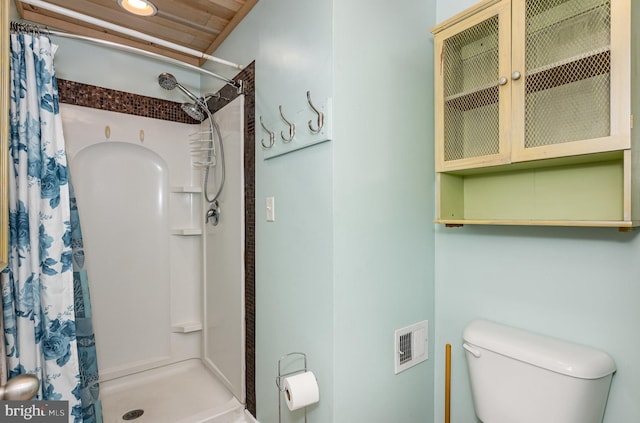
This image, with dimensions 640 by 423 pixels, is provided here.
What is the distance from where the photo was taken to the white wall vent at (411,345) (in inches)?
55.5

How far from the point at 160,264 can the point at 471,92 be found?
2.33 metres

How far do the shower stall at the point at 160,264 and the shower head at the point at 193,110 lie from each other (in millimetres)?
108

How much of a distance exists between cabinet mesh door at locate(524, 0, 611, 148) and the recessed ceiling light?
1.85 meters

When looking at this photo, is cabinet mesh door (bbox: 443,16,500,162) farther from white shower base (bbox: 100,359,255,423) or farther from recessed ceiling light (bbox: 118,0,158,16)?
white shower base (bbox: 100,359,255,423)

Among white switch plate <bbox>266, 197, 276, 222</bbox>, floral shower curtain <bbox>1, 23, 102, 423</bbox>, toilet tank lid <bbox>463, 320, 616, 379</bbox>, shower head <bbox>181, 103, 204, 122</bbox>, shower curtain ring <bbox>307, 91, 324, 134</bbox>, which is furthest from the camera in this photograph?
shower head <bbox>181, 103, 204, 122</bbox>

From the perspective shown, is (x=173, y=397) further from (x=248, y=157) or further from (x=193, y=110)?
(x=193, y=110)

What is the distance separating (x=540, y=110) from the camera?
1068mm

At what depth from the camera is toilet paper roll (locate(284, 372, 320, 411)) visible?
1.19 m

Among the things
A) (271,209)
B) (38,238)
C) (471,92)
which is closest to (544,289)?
(471,92)

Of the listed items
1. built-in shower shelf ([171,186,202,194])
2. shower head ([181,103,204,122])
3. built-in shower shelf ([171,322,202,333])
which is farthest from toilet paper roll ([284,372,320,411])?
shower head ([181,103,204,122])

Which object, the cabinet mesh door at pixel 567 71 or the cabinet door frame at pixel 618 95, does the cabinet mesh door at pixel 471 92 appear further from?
the cabinet door frame at pixel 618 95

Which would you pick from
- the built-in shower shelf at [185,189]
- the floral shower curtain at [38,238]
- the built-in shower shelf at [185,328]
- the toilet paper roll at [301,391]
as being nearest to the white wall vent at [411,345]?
the toilet paper roll at [301,391]

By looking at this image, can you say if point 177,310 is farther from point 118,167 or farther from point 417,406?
point 417,406

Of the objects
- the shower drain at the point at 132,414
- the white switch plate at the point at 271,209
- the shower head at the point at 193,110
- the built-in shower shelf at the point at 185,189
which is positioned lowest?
the shower drain at the point at 132,414
